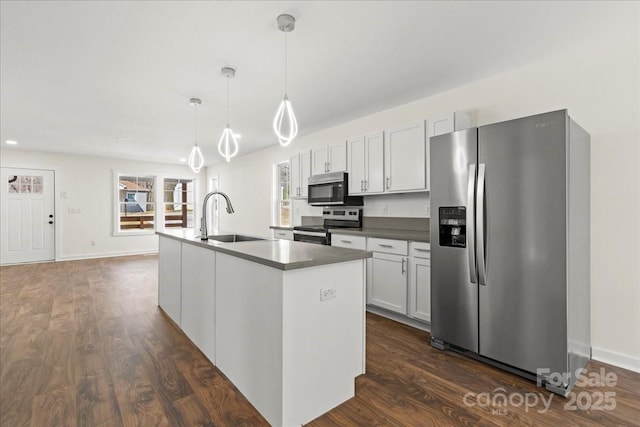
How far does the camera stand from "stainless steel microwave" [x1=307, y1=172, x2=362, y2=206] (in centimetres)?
415

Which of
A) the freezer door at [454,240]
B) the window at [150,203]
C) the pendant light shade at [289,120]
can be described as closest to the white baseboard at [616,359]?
the freezer door at [454,240]

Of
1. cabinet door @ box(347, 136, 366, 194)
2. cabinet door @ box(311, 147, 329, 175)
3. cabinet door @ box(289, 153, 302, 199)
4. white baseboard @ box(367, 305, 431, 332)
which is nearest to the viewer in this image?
white baseboard @ box(367, 305, 431, 332)

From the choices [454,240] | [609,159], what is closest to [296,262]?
[454,240]

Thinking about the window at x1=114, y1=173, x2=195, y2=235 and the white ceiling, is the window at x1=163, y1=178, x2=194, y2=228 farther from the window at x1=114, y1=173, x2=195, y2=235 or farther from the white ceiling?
the white ceiling

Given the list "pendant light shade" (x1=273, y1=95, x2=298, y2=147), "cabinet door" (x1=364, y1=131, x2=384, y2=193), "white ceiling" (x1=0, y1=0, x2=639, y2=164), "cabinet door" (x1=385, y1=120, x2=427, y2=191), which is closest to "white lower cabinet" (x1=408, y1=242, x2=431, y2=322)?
"cabinet door" (x1=385, y1=120, x2=427, y2=191)

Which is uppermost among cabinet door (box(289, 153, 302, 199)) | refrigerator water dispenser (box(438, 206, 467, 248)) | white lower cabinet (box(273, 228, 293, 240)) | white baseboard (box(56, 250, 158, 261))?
cabinet door (box(289, 153, 302, 199))

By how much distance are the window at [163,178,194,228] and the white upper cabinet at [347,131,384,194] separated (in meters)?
6.20

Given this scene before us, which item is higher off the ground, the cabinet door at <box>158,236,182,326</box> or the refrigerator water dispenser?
the refrigerator water dispenser

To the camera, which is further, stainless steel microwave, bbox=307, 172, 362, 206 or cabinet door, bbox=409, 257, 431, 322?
stainless steel microwave, bbox=307, 172, 362, 206

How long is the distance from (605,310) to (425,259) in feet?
4.45

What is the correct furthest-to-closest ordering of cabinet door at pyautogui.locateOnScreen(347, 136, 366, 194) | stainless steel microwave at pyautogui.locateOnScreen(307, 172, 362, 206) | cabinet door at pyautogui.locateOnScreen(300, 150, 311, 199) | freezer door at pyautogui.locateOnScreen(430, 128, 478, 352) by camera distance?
1. cabinet door at pyautogui.locateOnScreen(300, 150, 311, 199)
2. stainless steel microwave at pyautogui.locateOnScreen(307, 172, 362, 206)
3. cabinet door at pyautogui.locateOnScreen(347, 136, 366, 194)
4. freezer door at pyautogui.locateOnScreen(430, 128, 478, 352)

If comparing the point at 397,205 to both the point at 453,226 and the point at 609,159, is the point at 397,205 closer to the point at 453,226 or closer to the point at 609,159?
the point at 453,226

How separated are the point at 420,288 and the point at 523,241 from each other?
1.08 m

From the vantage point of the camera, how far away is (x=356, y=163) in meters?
4.00
